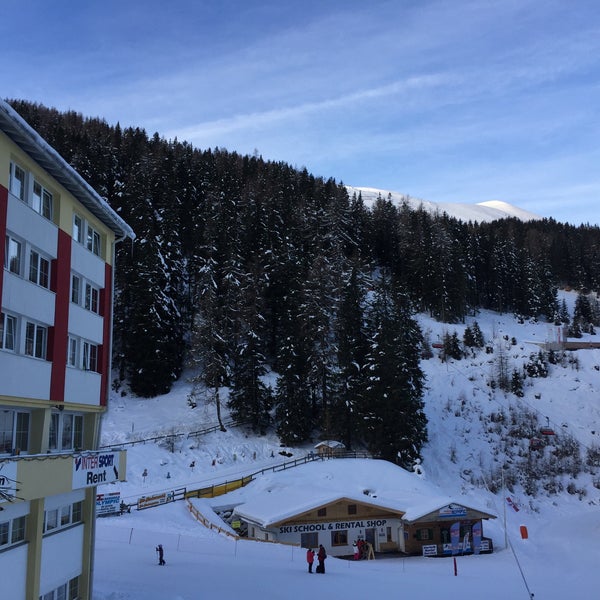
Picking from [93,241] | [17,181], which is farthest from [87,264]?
[17,181]

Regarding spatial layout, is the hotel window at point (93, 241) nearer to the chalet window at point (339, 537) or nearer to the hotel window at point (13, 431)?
the hotel window at point (13, 431)

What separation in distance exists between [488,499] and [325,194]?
65.0m

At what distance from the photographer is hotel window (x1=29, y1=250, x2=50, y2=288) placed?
54.3 feet

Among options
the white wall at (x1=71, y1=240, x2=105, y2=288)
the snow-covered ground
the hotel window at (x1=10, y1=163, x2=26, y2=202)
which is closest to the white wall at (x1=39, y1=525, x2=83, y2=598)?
the snow-covered ground

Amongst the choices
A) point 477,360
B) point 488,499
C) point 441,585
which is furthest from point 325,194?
point 441,585

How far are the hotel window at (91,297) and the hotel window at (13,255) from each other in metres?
4.65

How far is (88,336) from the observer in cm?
2017

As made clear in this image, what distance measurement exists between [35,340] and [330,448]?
107 ft

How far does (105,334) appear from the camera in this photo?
21906mm

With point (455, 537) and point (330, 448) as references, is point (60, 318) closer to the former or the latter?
point (455, 537)

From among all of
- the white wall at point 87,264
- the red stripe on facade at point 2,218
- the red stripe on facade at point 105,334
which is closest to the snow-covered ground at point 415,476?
the red stripe on facade at point 105,334

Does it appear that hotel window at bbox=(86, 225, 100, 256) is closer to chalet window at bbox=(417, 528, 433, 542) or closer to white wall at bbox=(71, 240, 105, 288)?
white wall at bbox=(71, 240, 105, 288)

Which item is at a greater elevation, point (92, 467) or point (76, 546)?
point (92, 467)

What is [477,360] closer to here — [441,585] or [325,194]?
[325,194]
